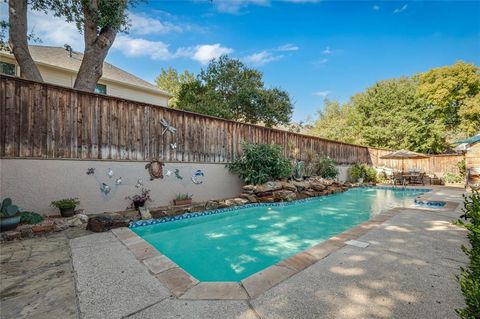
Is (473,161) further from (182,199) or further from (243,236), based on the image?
(182,199)

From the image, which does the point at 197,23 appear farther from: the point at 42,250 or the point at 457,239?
the point at 457,239

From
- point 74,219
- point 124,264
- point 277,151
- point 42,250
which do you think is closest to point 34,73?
point 74,219

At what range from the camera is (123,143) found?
18.8 feet

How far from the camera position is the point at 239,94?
1541 centimetres

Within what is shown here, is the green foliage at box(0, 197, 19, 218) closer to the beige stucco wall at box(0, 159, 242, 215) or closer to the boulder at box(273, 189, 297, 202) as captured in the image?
the beige stucco wall at box(0, 159, 242, 215)

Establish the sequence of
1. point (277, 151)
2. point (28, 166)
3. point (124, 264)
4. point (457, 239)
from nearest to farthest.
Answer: point (124, 264) < point (457, 239) < point (28, 166) < point (277, 151)

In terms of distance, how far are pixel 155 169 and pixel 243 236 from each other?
10.7 ft

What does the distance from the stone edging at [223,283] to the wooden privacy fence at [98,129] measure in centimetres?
304

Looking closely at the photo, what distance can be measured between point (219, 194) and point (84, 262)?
523 cm

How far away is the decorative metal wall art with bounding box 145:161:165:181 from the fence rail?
0.58 feet

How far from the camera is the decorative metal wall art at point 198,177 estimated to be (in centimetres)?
711

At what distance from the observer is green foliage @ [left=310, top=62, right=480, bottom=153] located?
58.4 feet

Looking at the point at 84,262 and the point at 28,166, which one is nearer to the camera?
the point at 84,262

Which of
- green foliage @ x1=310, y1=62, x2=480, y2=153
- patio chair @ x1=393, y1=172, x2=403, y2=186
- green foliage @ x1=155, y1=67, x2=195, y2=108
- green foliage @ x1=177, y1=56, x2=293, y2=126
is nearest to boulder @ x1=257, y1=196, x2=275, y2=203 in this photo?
green foliage @ x1=177, y1=56, x2=293, y2=126
